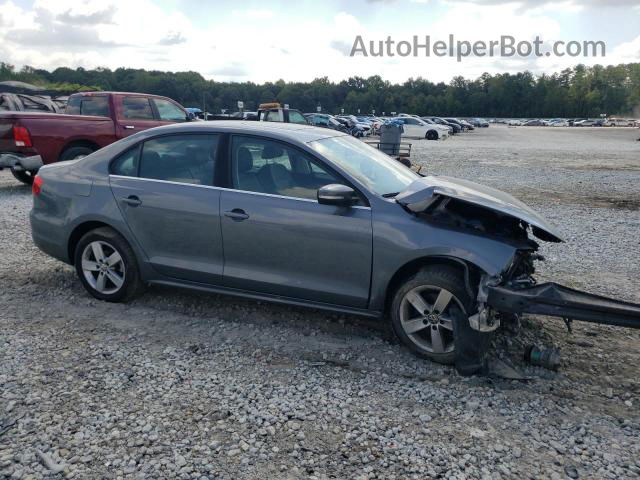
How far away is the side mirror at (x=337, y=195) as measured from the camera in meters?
4.03

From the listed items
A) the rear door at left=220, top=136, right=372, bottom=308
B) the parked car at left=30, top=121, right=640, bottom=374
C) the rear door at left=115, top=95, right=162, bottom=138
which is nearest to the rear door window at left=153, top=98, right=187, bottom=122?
the rear door at left=115, top=95, right=162, bottom=138

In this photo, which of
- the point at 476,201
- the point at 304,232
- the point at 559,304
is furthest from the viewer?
the point at 304,232

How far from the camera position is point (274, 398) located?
3.52 metres

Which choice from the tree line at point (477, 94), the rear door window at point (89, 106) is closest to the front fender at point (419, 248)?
the rear door window at point (89, 106)

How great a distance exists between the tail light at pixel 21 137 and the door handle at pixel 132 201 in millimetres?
6517

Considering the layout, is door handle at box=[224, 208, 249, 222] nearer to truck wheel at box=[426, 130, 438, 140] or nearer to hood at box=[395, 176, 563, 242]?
hood at box=[395, 176, 563, 242]

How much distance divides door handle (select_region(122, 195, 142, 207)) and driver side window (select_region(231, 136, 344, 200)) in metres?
0.91

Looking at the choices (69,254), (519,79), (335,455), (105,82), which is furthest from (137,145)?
(519,79)

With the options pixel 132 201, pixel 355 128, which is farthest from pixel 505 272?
pixel 355 128

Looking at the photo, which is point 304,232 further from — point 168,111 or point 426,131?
point 426,131

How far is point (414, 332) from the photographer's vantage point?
4.05 metres

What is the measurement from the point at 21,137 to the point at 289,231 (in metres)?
7.92

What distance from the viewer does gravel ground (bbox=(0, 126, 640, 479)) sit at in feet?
9.62

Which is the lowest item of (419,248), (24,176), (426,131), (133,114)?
(419,248)
